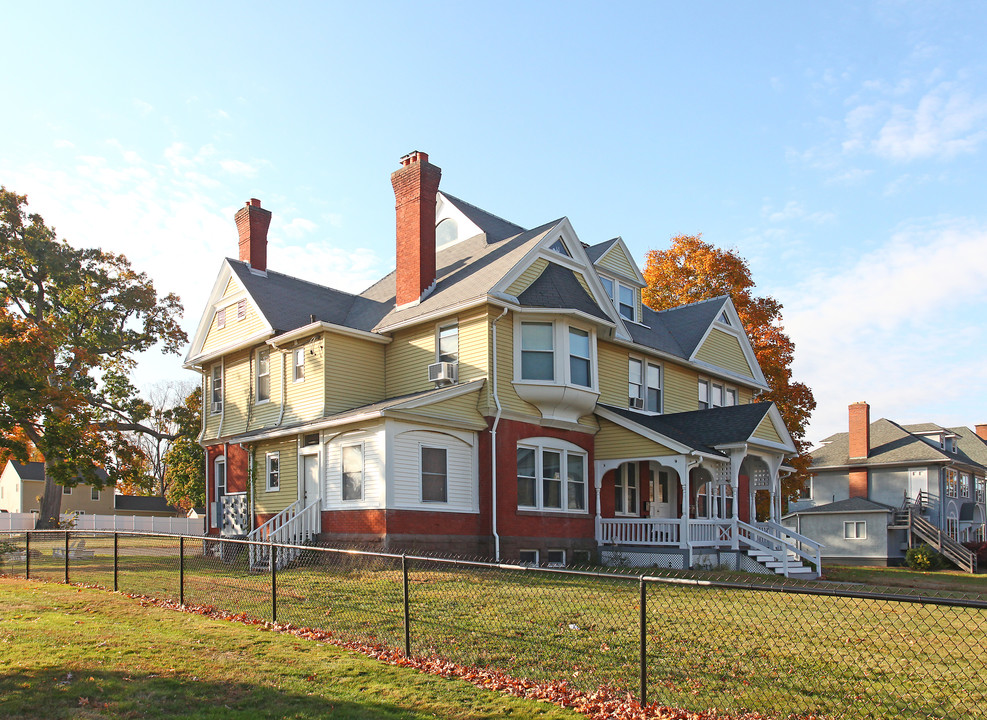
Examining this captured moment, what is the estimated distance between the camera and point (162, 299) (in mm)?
37344

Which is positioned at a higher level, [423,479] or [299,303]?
[299,303]

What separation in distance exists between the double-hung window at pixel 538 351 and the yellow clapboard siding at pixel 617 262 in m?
5.89

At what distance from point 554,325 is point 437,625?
12.4 meters

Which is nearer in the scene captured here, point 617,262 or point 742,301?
point 617,262

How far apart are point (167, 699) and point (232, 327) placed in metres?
20.5

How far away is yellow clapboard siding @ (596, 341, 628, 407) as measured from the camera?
82.1 feet

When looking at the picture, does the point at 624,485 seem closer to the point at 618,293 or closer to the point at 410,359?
the point at 618,293

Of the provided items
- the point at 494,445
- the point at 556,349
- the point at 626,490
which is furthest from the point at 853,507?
the point at 494,445

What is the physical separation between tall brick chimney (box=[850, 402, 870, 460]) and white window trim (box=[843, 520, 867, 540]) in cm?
554

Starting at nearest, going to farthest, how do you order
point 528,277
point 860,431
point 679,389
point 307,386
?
point 528,277
point 307,386
point 679,389
point 860,431

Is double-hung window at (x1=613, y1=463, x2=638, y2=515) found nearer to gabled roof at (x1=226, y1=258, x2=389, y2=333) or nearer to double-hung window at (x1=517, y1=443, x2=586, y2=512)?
double-hung window at (x1=517, y1=443, x2=586, y2=512)

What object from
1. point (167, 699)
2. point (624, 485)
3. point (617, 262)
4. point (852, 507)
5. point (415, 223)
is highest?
point (415, 223)

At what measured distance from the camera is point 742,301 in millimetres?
36344

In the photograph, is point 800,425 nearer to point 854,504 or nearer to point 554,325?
point 854,504
